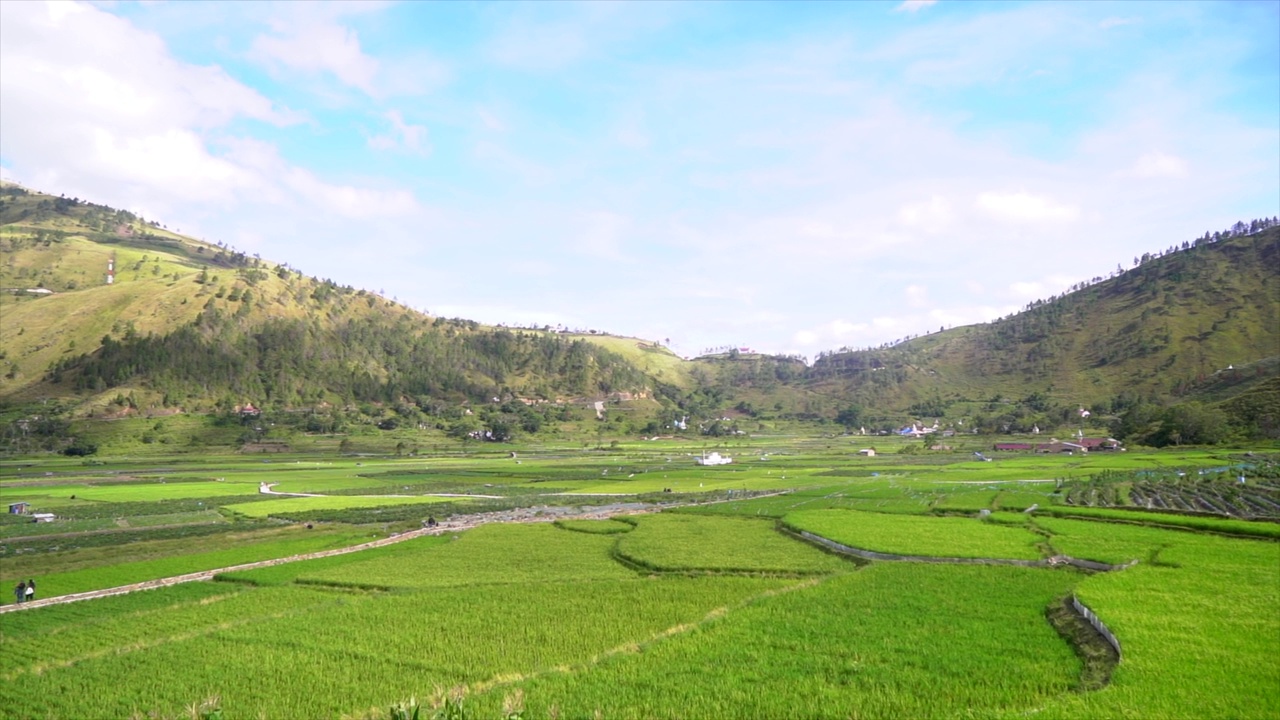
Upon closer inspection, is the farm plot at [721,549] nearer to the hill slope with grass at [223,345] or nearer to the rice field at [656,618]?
the rice field at [656,618]

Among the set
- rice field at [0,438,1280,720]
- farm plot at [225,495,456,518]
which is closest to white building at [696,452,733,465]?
farm plot at [225,495,456,518]

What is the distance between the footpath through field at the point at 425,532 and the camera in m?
25.2

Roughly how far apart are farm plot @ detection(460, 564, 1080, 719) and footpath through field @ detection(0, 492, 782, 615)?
66.8 ft

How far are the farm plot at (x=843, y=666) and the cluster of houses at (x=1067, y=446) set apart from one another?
283 ft

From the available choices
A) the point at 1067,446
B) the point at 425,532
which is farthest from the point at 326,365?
the point at 1067,446

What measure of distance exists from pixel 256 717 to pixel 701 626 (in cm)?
1063

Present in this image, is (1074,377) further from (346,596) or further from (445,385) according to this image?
(346,596)

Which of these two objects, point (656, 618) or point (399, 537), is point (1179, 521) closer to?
point (656, 618)

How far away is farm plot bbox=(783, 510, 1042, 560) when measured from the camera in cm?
2831

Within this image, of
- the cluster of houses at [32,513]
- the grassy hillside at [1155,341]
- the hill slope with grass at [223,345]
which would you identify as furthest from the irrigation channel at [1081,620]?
the hill slope with grass at [223,345]

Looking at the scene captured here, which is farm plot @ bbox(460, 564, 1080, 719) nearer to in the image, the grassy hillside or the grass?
the grass

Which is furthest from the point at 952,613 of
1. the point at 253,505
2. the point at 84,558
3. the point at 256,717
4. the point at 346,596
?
the point at 253,505

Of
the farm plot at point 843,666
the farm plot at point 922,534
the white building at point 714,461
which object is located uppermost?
the farm plot at point 843,666

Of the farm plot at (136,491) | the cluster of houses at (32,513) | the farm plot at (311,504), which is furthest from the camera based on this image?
the farm plot at (136,491)
